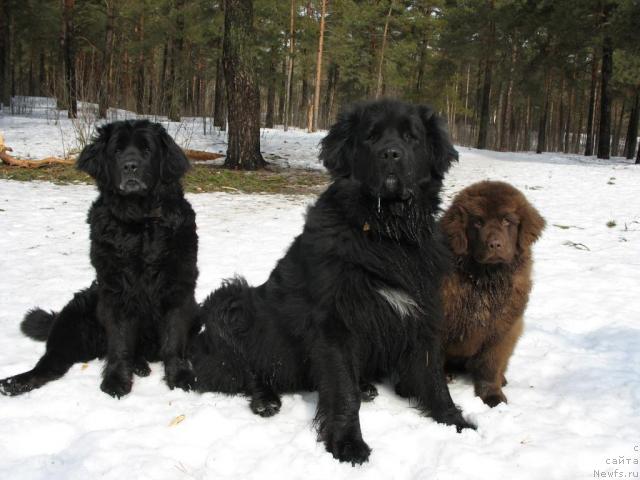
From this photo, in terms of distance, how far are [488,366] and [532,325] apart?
154 centimetres

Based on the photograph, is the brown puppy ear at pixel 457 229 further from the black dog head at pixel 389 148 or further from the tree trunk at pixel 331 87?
the tree trunk at pixel 331 87

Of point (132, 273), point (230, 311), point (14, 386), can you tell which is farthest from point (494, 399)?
point (14, 386)

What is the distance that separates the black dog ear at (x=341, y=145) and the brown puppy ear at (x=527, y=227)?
4.03 ft

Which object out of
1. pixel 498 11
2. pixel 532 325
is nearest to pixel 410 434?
pixel 532 325

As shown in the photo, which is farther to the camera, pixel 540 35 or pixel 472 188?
pixel 540 35

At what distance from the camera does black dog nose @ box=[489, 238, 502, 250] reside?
10.5ft

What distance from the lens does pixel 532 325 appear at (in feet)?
15.2

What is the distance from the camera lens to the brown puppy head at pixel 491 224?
3.26m

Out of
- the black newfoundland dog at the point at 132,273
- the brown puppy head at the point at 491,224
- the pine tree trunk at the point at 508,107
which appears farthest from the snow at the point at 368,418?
the pine tree trunk at the point at 508,107

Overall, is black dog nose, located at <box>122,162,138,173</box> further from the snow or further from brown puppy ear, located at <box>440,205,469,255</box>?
brown puppy ear, located at <box>440,205,469,255</box>

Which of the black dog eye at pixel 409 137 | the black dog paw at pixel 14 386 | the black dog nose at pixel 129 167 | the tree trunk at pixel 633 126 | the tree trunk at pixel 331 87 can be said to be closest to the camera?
the black dog eye at pixel 409 137

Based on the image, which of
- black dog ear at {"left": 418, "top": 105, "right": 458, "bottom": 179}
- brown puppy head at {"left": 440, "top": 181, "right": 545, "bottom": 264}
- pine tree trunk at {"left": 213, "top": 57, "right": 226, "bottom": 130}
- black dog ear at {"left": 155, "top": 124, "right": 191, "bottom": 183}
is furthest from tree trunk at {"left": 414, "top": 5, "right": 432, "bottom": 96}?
black dog ear at {"left": 418, "top": 105, "right": 458, "bottom": 179}

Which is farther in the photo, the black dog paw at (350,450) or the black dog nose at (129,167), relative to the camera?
the black dog nose at (129,167)

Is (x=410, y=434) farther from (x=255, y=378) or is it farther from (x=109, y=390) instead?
(x=109, y=390)
